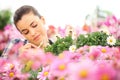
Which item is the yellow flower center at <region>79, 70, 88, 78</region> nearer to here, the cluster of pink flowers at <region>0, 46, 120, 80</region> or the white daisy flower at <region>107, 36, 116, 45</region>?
the cluster of pink flowers at <region>0, 46, 120, 80</region>

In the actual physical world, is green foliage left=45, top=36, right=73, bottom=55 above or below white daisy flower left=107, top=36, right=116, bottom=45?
below

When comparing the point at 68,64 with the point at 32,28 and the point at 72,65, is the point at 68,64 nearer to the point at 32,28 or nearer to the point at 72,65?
the point at 72,65

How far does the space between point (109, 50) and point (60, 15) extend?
3.61 feet

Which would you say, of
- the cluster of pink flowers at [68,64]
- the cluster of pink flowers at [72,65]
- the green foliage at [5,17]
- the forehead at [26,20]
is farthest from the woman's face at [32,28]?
the green foliage at [5,17]

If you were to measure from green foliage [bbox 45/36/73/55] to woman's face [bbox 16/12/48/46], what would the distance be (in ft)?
0.19

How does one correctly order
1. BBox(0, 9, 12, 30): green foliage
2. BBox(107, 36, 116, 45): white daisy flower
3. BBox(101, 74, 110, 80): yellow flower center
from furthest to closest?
BBox(0, 9, 12, 30): green foliage < BBox(107, 36, 116, 45): white daisy flower < BBox(101, 74, 110, 80): yellow flower center

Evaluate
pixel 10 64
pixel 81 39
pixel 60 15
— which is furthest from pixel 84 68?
pixel 60 15

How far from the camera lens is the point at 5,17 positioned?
2.44 meters

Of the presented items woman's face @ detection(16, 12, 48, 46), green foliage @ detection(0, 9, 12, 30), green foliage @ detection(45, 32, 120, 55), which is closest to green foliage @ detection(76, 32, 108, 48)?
green foliage @ detection(45, 32, 120, 55)

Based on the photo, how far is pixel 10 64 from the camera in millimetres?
899

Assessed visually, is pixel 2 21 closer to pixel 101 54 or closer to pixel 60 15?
pixel 60 15

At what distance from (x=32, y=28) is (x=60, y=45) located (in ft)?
0.42

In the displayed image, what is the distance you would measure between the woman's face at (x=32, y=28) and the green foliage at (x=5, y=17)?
1275 mm

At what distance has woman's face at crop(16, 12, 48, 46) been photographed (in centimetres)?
113
